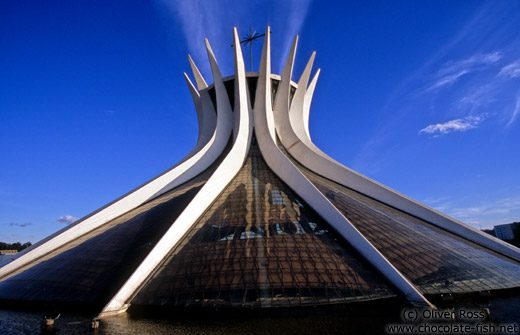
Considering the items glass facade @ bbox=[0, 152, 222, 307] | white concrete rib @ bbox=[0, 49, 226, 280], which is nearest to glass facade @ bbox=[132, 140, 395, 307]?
glass facade @ bbox=[0, 152, 222, 307]

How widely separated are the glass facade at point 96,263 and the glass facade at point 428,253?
910 centimetres

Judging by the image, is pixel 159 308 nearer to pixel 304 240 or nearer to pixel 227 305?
pixel 227 305

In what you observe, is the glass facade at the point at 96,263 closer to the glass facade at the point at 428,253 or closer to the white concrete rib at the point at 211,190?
the white concrete rib at the point at 211,190

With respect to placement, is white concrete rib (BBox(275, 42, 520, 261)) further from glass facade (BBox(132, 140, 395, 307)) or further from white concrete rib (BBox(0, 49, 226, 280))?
glass facade (BBox(132, 140, 395, 307))

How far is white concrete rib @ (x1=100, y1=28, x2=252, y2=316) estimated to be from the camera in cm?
943

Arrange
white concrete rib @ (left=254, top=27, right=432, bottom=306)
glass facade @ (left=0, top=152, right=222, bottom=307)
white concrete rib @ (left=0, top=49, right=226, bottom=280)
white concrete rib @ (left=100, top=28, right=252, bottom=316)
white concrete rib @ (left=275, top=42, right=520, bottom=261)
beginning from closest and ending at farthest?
white concrete rib @ (left=254, top=27, right=432, bottom=306) → white concrete rib @ (left=100, top=28, right=252, bottom=316) → glass facade @ (left=0, top=152, right=222, bottom=307) → white concrete rib @ (left=0, top=49, right=226, bottom=280) → white concrete rib @ (left=275, top=42, right=520, bottom=261)

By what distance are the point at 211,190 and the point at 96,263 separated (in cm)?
589

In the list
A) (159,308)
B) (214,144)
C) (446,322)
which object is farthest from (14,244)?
(446,322)

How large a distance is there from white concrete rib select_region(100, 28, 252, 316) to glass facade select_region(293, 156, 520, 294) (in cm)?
584

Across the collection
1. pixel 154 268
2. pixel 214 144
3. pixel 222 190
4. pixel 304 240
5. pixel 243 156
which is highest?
pixel 214 144

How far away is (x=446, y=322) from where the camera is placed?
24.4 ft

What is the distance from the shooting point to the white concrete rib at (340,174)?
1358 cm

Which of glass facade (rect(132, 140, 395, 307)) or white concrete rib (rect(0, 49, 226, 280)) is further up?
white concrete rib (rect(0, 49, 226, 280))

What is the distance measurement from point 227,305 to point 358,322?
146 inches
